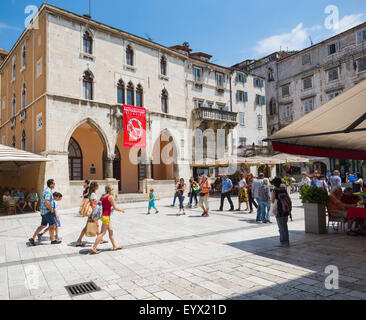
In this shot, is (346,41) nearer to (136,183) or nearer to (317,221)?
(136,183)

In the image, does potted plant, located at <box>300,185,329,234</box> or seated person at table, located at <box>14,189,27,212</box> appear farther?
seated person at table, located at <box>14,189,27,212</box>

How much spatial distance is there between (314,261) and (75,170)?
20.5 metres

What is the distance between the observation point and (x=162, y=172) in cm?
2770

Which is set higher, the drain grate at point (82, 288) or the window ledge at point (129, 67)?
the window ledge at point (129, 67)

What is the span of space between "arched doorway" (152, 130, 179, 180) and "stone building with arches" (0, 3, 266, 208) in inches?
3.6

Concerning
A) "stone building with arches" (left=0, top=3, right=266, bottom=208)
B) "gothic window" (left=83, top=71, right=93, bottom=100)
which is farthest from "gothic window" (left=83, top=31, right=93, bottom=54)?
"gothic window" (left=83, top=71, right=93, bottom=100)

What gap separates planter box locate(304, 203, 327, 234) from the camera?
8.57 meters

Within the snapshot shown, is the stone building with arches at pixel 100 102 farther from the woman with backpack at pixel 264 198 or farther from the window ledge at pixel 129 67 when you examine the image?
the woman with backpack at pixel 264 198

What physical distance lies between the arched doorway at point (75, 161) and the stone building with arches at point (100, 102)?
76mm

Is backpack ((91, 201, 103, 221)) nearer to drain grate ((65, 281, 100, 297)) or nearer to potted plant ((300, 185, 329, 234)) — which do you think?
drain grate ((65, 281, 100, 297))

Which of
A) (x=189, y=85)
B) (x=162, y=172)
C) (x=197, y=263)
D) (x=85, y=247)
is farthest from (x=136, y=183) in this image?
(x=197, y=263)

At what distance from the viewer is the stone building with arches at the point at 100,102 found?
61.6 ft

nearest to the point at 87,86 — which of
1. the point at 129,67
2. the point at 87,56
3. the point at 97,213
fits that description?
the point at 87,56

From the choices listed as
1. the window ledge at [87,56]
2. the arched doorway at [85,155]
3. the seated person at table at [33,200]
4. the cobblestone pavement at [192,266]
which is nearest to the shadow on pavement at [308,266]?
the cobblestone pavement at [192,266]
